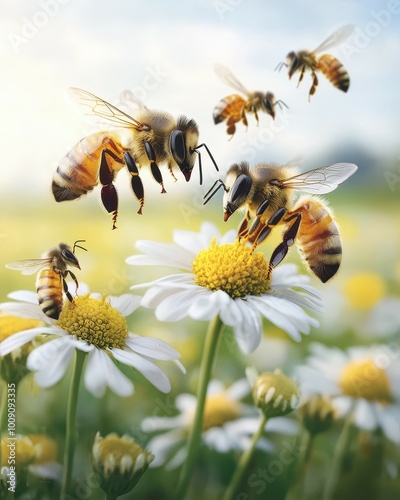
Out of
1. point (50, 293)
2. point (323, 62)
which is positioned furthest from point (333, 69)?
point (50, 293)

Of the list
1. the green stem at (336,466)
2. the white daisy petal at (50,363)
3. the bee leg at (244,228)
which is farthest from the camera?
the green stem at (336,466)

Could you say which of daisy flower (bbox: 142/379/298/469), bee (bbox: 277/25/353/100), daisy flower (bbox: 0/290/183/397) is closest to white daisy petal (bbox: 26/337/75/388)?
daisy flower (bbox: 0/290/183/397)

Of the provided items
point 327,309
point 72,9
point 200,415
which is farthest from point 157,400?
point 72,9

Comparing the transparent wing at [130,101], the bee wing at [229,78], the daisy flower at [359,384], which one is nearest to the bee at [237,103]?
the bee wing at [229,78]

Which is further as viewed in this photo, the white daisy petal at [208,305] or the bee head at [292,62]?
the bee head at [292,62]

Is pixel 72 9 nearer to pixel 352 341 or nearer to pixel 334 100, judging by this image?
pixel 334 100

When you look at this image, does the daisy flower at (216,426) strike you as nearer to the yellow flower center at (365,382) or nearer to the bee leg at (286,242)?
the yellow flower center at (365,382)

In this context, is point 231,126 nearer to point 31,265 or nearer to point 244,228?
point 244,228
